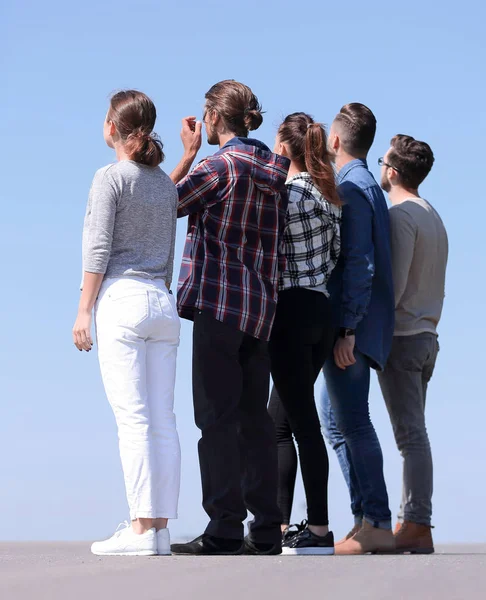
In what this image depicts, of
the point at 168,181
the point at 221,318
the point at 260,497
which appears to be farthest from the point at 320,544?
the point at 168,181

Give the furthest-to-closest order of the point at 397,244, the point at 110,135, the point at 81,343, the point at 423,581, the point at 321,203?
the point at 397,244 → the point at 321,203 → the point at 110,135 → the point at 81,343 → the point at 423,581

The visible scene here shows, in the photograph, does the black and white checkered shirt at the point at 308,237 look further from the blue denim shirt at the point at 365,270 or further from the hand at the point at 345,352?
the hand at the point at 345,352

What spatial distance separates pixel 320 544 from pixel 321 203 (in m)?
Result: 1.61

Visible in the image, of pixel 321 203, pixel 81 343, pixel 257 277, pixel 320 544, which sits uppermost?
pixel 321 203

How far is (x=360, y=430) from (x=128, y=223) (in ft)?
4.99

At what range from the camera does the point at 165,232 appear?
14.2ft

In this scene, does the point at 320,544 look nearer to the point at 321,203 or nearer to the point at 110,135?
the point at 321,203

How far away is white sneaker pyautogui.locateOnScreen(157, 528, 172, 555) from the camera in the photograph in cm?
→ 411

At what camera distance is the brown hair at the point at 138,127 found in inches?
170

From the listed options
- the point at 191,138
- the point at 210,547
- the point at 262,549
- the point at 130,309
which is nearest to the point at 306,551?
the point at 262,549

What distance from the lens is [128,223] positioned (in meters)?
4.23

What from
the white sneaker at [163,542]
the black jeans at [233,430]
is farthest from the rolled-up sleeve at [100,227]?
the white sneaker at [163,542]

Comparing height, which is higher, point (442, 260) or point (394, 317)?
point (442, 260)

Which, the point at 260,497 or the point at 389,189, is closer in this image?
the point at 260,497
